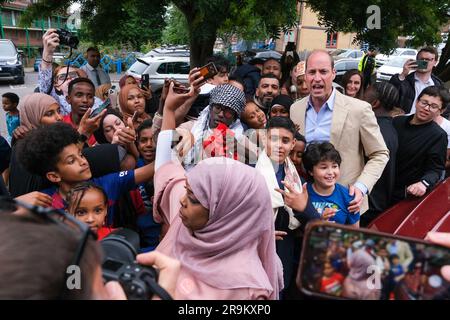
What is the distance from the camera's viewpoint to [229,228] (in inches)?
58.4

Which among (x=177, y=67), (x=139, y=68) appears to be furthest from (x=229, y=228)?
(x=177, y=67)

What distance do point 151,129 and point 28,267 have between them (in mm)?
1988

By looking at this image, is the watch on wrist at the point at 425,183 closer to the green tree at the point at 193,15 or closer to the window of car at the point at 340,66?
the green tree at the point at 193,15

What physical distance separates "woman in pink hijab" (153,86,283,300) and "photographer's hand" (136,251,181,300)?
35 cm

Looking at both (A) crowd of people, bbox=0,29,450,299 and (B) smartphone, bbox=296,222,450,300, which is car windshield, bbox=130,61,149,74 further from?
(B) smartphone, bbox=296,222,450,300

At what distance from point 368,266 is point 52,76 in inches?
143

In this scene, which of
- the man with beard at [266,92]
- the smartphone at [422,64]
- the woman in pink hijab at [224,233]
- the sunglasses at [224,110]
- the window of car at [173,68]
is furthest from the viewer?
the window of car at [173,68]

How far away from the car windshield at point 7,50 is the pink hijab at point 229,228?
1865 centimetres

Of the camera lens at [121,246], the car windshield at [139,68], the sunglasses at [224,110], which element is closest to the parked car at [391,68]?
the car windshield at [139,68]

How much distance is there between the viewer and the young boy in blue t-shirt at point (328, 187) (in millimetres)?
2332

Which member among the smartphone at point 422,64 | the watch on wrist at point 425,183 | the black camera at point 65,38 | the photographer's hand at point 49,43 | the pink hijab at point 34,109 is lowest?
the watch on wrist at point 425,183

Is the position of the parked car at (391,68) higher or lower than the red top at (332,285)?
higher

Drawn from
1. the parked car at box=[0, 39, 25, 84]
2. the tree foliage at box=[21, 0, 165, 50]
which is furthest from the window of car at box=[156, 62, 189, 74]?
the parked car at box=[0, 39, 25, 84]
